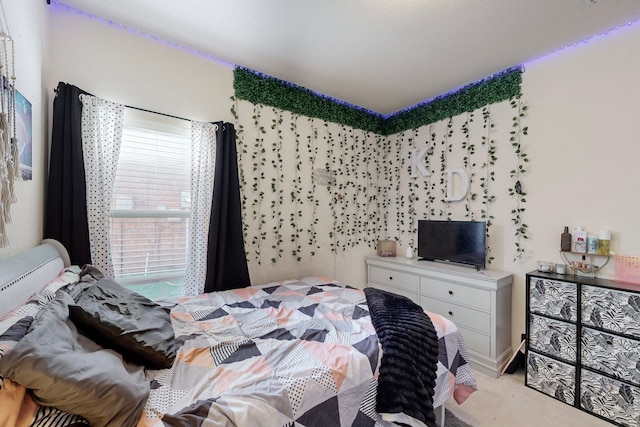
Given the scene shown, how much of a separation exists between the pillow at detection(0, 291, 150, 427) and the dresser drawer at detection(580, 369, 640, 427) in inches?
108

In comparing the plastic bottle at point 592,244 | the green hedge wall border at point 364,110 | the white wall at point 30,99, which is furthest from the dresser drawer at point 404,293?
Result: the white wall at point 30,99

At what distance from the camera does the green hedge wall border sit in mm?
2734

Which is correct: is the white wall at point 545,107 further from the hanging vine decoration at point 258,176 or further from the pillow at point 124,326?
the pillow at point 124,326

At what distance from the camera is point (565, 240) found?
2.31m

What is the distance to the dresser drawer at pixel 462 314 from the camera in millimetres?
2502

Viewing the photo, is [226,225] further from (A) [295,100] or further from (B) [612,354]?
(B) [612,354]

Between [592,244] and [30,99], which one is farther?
[592,244]

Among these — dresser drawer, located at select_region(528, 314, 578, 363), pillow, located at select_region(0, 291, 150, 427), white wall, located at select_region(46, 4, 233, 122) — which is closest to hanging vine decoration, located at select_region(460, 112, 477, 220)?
dresser drawer, located at select_region(528, 314, 578, 363)

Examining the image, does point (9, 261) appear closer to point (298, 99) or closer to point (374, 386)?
point (374, 386)

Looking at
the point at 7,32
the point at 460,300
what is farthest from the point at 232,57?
the point at 460,300

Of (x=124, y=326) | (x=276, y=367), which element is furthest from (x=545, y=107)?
(x=124, y=326)

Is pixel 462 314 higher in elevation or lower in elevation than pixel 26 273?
lower

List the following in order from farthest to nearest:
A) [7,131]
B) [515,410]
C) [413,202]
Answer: [413,202], [515,410], [7,131]

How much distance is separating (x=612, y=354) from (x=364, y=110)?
10.8ft
